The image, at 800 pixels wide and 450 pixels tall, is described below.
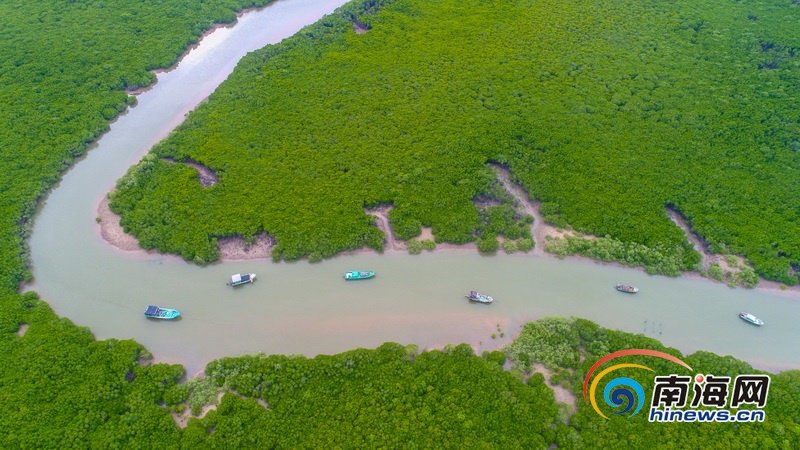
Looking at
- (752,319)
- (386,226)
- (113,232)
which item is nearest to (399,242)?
(386,226)

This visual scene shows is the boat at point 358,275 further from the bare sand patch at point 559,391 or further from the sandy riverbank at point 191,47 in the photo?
the sandy riverbank at point 191,47

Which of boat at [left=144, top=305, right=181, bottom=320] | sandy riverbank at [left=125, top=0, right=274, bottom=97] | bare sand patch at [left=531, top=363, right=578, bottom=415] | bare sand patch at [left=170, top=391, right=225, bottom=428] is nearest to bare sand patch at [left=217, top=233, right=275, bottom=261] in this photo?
boat at [left=144, top=305, right=181, bottom=320]

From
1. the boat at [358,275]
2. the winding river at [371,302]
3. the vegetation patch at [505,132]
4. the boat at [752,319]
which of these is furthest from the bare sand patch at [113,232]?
the boat at [752,319]

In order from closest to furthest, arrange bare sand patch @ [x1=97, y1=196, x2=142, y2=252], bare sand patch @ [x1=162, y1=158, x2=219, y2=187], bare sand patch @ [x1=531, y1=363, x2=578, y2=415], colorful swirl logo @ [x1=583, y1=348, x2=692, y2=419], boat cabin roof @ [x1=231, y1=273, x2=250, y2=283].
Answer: colorful swirl logo @ [x1=583, y1=348, x2=692, y2=419] → bare sand patch @ [x1=531, y1=363, x2=578, y2=415] → boat cabin roof @ [x1=231, y1=273, x2=250, y2=283] → bare sand patch @ [x1=97, y1=196, x2=142, y2=252] → bare sand patch @ [x1=162, y1=158, x2=219, y2=187]

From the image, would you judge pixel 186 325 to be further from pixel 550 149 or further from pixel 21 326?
pixel 550 149


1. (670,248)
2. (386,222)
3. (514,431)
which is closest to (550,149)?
(670,248)

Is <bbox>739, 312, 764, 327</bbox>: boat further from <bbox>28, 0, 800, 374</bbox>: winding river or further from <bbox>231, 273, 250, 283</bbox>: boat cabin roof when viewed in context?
<bbox>231, 273, 250, 283</bbox>: boat cabin roof
